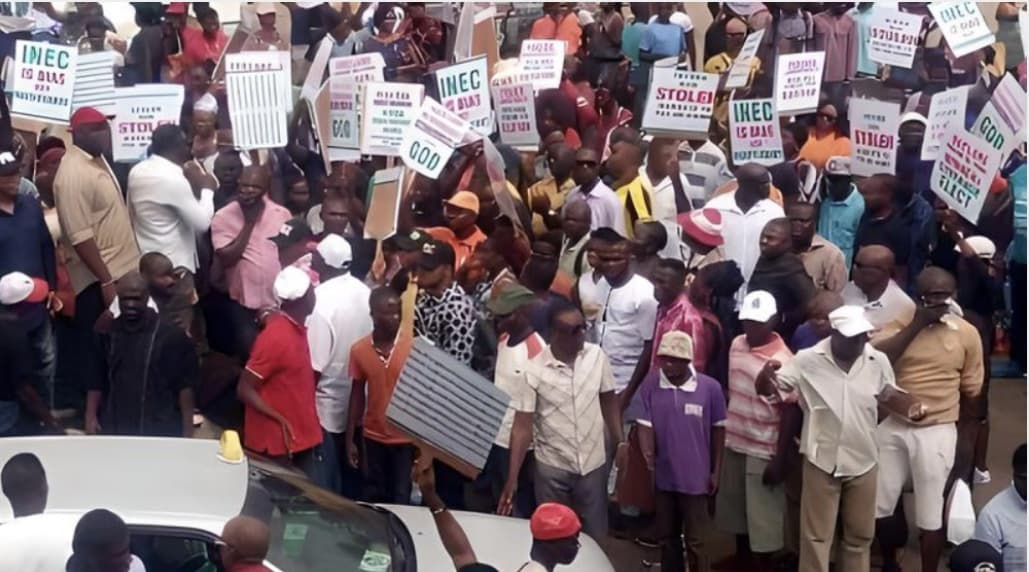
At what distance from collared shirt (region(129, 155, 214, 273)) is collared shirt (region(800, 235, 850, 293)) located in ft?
11.2

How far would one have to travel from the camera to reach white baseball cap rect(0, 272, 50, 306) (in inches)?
312

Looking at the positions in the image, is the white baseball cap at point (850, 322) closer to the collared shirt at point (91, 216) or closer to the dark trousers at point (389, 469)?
the dark trousers at point (389, 469)

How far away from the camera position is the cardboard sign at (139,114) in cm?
998

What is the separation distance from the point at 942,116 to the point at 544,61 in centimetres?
311

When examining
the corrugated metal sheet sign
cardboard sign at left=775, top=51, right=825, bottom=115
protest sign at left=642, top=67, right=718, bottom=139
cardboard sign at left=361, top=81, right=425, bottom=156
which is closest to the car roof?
the corrugated metal sheet sign

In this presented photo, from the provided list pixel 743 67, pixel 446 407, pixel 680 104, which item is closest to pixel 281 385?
pixel 446 407

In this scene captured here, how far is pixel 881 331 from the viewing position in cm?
777

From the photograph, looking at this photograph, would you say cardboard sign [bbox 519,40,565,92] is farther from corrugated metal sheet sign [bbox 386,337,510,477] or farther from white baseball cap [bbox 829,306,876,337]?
corrugated metal sheet sign [bbox 386,337,510,477]

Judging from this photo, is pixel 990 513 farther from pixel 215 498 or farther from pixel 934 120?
pixel 934 120

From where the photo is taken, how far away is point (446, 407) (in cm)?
593

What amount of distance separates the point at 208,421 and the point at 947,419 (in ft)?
11.6

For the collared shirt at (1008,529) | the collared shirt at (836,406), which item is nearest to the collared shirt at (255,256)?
the collared shirt at (836,406)

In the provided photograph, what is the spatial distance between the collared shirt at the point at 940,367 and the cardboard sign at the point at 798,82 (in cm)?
367

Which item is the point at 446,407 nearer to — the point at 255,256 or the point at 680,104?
the point at 255,256
